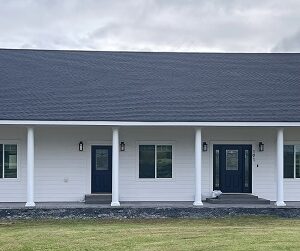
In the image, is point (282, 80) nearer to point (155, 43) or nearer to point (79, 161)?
point (79, 161)

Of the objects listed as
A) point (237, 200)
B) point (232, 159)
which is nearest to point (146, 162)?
point (232, 159)

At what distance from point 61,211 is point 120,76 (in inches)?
228

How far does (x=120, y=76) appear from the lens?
2392 centimetres

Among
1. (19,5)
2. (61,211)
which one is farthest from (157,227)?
(19,5)

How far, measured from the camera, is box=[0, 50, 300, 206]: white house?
2175cm

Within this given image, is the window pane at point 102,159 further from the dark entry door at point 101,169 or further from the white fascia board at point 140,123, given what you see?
the white fascia board at point 140,123

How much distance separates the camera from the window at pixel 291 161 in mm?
23078

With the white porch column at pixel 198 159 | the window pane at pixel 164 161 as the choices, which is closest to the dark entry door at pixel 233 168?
the window pane at pixel 164 161

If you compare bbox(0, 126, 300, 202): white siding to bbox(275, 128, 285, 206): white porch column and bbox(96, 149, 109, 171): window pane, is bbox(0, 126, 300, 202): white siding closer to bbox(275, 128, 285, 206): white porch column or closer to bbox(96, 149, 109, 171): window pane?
bbox(96, 149, 109, 171): window pane

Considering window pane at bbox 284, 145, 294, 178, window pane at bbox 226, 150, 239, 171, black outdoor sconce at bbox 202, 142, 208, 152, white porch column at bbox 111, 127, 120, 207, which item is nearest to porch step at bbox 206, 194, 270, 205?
window pane at bbox 226, 150, 239, 171

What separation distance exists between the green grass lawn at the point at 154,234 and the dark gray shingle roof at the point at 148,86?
334cm

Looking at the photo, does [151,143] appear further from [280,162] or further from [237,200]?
[280,162]

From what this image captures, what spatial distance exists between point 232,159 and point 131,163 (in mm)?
3469

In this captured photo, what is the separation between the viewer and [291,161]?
23.1 m
